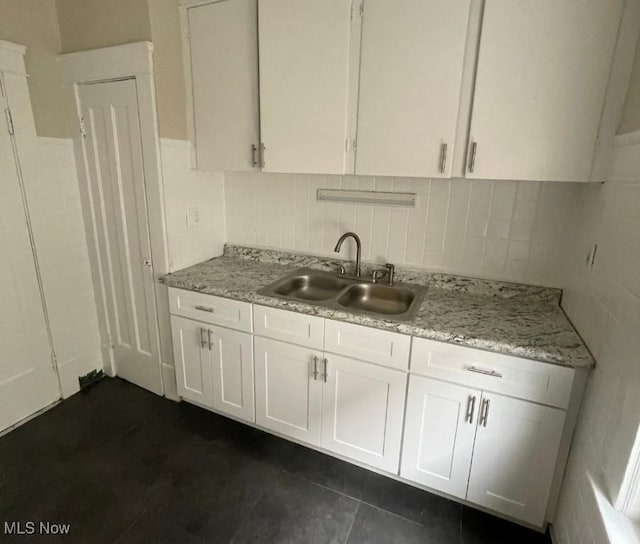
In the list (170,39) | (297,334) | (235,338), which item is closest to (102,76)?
(170,39)

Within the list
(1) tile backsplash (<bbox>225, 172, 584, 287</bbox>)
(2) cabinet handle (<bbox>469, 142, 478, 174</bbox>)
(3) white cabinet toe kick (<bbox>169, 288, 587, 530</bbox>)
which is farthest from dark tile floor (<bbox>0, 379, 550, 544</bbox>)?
(2) cabinet handle (<bbox>469, 142, 478, 174</bbox>)

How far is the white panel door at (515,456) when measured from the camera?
142 cm

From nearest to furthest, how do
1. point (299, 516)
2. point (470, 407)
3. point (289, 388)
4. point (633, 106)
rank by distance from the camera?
point (633, 106), point (470, 407), point (299, 516), point (289, 388)

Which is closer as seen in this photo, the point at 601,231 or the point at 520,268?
the point at 601,231

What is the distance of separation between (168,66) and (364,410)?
205cm

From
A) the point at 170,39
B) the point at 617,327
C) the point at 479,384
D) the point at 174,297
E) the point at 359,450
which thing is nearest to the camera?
the point at 617,327

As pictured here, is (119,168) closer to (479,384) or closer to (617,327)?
(479,384)

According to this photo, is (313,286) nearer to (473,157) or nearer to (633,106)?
(473,157)

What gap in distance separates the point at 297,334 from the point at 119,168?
1.42 metres

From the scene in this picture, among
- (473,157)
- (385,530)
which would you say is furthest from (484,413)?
(473,157)

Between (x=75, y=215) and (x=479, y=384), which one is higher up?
(x=75, y=215)

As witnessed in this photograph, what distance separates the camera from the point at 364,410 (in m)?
1.73

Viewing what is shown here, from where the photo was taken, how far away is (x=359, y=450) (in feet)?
5.90

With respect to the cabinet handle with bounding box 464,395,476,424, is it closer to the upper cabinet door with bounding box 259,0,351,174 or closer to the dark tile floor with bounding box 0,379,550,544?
the dark tile floor with bounding box 0,379,550,544
